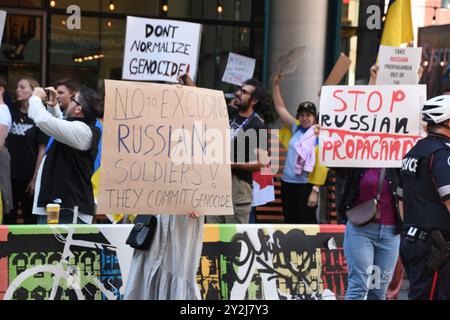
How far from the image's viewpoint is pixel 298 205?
10023 millimetres

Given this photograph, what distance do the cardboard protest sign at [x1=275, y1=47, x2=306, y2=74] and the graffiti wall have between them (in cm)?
516

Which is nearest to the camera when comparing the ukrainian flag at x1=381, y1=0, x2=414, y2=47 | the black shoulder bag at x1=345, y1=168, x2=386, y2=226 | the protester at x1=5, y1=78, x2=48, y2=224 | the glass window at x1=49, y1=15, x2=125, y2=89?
the black shoulder bag at x1=345, y1=168, x2=386, y2=226

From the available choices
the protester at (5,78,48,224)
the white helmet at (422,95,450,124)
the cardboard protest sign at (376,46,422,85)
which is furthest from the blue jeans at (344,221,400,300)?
the protester at (5,78,48,224)

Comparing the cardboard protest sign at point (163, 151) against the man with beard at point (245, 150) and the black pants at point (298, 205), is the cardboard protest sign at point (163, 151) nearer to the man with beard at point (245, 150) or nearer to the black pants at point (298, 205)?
the man with beard at point (245, 150)

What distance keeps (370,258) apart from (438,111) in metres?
1.55

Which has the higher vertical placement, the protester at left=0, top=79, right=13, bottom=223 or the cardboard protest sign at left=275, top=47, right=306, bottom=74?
the cardboard protest sign at left=275, top=47, right=306, bottom=74

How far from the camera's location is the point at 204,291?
7172mm

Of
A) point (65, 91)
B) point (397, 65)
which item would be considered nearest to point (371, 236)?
point (397, 65)

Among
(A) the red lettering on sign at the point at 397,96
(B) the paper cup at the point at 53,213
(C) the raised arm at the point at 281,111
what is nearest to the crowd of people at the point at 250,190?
(C) the raised arm at the point at 281,111

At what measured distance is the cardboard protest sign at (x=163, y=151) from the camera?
227 inches

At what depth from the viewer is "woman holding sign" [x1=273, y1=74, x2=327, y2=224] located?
9.90 metres

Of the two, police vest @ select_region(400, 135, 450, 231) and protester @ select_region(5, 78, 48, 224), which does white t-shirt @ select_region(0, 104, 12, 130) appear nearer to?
A: protester @ select_region(5, 78, 48, 224)

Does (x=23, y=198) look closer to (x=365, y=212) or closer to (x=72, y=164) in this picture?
(x=72, y=164)
